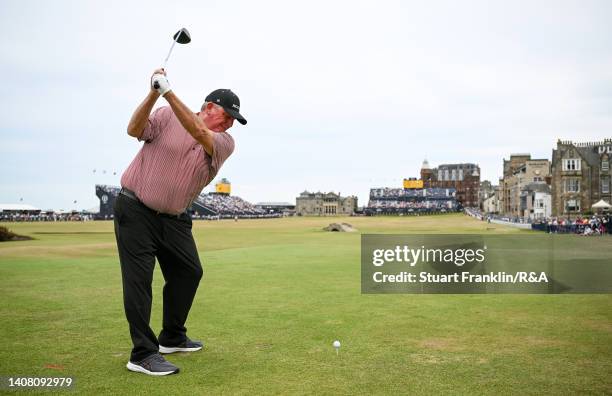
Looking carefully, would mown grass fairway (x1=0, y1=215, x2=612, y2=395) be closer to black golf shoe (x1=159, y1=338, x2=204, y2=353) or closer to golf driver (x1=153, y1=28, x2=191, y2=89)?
black golf shoe (x1=159, y1=338, x2=204, y2=353)

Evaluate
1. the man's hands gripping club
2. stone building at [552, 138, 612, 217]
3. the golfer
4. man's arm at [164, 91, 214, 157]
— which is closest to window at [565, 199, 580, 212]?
stone building at [552, 138, 612, 217]

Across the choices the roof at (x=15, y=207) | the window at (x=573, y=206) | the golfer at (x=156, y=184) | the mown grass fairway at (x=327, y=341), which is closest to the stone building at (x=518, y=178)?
the window at (x=573, y=206)

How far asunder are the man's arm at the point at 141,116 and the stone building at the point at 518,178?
103555mm

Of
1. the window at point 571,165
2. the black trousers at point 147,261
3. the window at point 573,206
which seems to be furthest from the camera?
the window at point 571,165

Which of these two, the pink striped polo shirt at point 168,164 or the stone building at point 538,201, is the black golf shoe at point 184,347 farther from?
the stone building at point 538,201

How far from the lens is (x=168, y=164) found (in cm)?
642

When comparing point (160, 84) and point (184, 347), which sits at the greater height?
point (160, 84)

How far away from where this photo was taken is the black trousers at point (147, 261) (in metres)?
6.41

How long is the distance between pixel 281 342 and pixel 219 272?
9.69m

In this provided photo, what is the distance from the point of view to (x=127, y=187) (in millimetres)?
6582

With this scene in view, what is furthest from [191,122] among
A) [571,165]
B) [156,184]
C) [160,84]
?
[571,165]

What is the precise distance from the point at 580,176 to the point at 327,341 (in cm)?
8725

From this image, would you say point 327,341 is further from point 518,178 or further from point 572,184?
point 518,178

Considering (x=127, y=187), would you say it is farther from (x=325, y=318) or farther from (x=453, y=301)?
(x=453, y=301)
